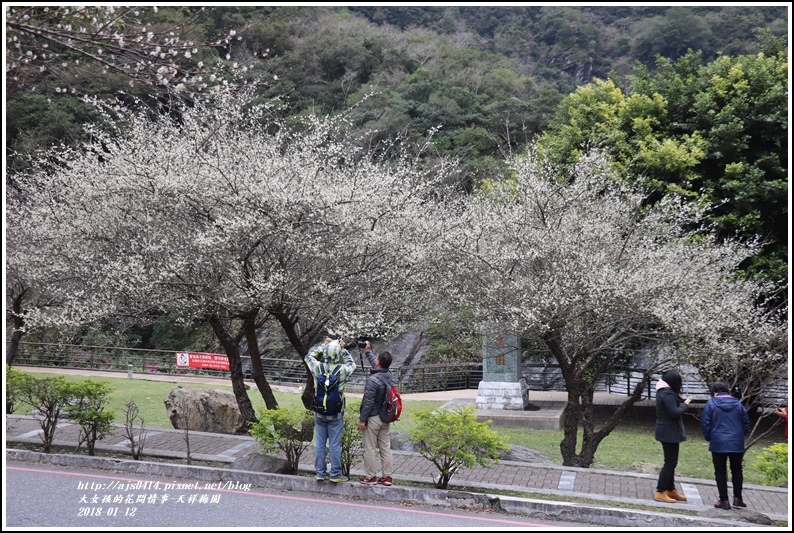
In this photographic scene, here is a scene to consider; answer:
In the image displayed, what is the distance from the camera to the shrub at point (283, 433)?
8367mm

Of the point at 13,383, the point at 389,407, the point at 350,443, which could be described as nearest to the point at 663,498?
A: the point at 389,407

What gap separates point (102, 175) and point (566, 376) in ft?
29.9

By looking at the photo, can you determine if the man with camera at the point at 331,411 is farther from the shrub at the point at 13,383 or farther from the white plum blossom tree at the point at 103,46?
the shrub at the point at 13,383

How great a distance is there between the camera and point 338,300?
10.7 metres

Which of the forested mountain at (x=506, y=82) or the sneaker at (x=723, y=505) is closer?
the sneaker at (x=723, y=505)

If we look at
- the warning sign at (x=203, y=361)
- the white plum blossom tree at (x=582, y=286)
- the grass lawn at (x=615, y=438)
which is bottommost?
the grass lawn at (x=615, y=438)

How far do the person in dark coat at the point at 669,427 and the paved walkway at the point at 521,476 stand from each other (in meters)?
0.20

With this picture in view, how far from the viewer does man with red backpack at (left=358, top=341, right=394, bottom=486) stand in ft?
25.3

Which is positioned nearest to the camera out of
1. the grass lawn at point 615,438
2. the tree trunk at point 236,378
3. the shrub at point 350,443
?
the shrub at point 350,443

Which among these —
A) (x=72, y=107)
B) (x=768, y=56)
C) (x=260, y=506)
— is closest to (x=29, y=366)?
(x=72, y=107)

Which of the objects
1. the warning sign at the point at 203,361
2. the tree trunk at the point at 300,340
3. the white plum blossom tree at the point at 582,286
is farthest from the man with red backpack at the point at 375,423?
the warning sign at the point at 203,361

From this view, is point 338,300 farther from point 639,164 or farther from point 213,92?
point 639,164

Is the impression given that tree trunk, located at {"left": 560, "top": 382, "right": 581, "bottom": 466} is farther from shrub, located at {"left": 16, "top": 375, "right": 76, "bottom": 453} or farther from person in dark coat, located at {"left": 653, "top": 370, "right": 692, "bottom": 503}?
shrub, located at {"left": 16, "top": 375, "right": 76, "bottom": 453}

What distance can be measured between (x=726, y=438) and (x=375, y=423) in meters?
4.10
